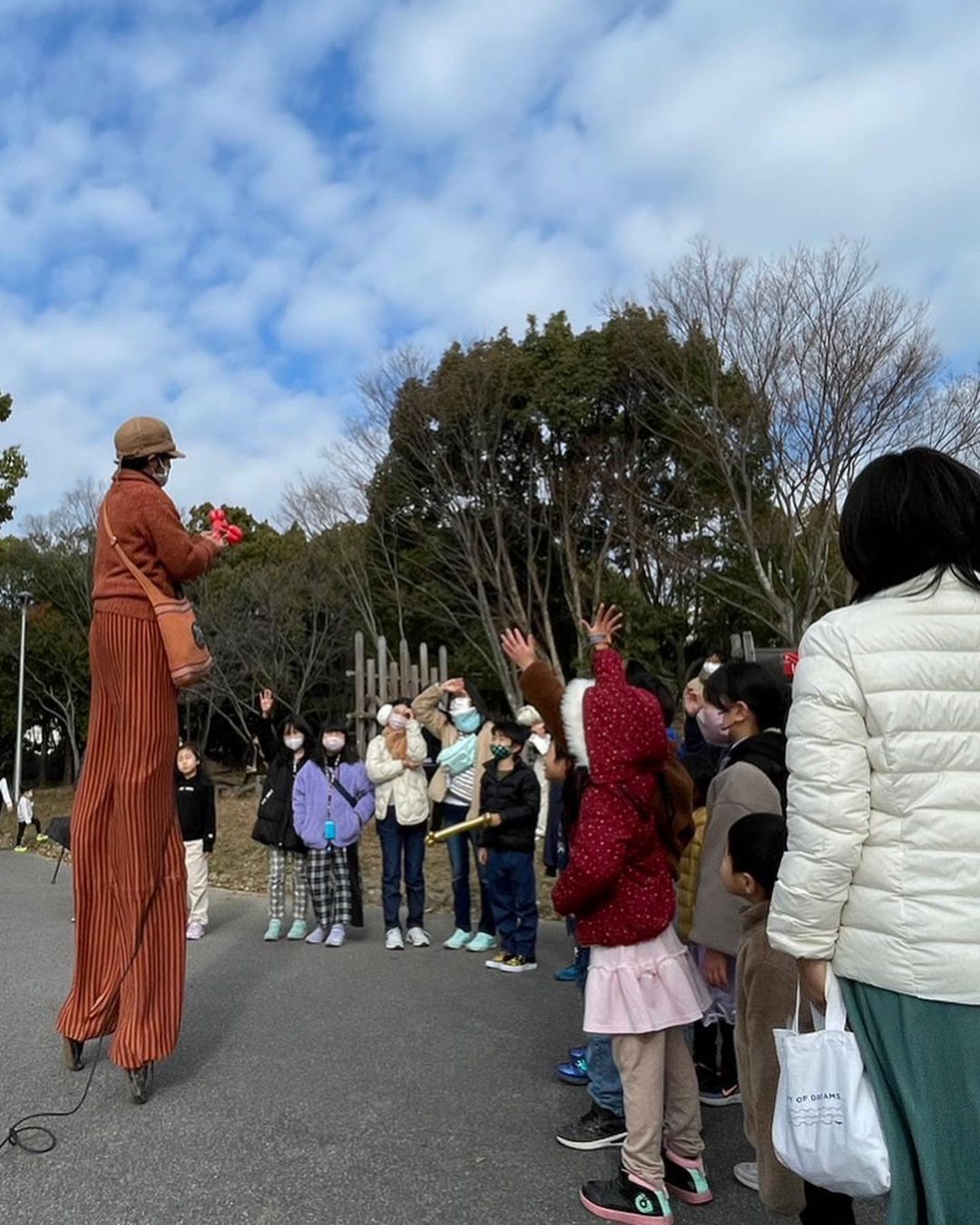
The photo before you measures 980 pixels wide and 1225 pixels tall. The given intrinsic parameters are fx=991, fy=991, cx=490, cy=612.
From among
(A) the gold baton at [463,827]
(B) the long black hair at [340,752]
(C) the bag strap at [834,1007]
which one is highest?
(B) the long black hair at [340,752]

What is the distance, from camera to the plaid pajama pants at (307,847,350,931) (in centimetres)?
689

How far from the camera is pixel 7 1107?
3.50 meters

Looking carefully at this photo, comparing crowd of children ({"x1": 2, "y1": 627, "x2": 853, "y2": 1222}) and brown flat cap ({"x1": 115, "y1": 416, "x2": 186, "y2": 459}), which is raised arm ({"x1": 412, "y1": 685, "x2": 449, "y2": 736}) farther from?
brown flat cap ({"x1": 115, "y1": 416, "x2": 186, "y2": 459})

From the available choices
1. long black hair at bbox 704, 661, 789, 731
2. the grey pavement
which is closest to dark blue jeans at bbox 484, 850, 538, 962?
the grey pavement

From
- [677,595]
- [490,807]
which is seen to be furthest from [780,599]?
[490,807]

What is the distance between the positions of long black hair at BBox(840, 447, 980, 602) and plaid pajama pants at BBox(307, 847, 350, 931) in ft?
18.1

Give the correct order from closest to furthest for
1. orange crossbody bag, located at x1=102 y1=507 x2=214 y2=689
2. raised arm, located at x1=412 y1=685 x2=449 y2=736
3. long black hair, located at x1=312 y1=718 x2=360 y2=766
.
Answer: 1. orange crossbody bag, located at x1=102 y1=507 x2=214 y2=689
2. long black hair, located at x1=312 y1=718 x2=360 y2=766
3. raised arm, located at x1=412 y1=685 x2=449 y2=736

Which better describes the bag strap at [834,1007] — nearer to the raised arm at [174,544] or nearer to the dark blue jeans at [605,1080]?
the dark blue jeans at [605,1080]

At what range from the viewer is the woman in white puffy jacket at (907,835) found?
70.6 inches

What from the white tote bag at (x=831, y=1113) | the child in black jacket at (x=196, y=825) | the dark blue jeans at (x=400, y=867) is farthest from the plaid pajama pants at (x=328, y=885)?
the white tote bag at (x=831, y=1113)

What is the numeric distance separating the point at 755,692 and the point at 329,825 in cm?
398

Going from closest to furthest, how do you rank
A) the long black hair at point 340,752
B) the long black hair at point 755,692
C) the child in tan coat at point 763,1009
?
the child in tan coat at point 763,1009 → the long black hair at point 755,692 → the long black hair at point 340,752

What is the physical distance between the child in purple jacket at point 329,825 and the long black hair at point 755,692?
381cm

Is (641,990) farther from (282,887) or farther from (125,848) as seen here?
(282,887)
